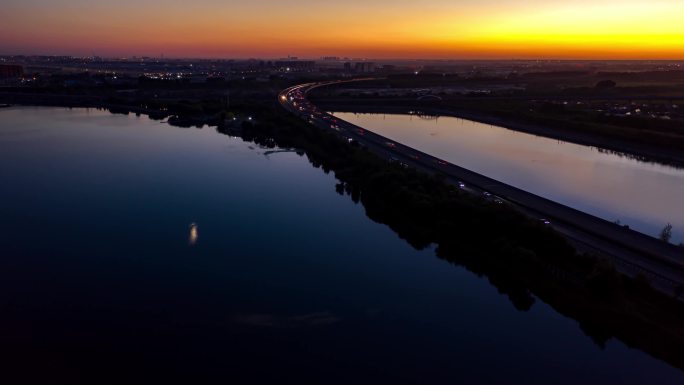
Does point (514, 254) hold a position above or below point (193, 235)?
above

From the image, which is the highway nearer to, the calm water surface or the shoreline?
the calm water surface

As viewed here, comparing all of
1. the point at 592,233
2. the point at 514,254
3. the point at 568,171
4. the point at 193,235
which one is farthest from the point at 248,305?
the point at 568,171

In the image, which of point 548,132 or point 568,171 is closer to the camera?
point 568,171

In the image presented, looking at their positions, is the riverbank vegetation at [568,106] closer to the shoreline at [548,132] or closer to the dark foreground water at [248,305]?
the shoreline at [548,132]

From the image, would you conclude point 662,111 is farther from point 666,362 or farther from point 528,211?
→ point 666,362

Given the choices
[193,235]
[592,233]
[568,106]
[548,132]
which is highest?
[568,106]

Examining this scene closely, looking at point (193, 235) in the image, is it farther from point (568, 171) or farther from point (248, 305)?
point (568, 171)

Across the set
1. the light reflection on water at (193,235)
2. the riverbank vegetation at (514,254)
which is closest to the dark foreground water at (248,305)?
the light reflection on water at (193,235)
